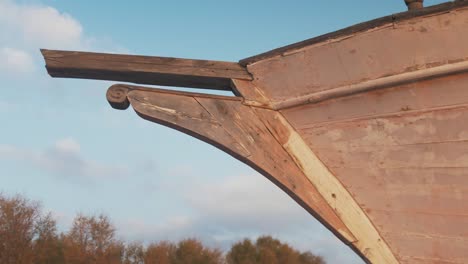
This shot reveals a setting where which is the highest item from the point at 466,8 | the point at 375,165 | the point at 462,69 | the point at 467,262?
the point at 466,8

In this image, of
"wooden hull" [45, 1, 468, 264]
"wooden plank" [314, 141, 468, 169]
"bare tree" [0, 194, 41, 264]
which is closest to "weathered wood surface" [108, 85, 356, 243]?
"wooden hull" [45, 1, 468, 264]

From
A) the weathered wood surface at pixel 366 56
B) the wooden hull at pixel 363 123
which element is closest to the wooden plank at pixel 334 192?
the wooden hull at pixel 363 123

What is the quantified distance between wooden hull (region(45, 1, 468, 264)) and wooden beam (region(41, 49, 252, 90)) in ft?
0.06

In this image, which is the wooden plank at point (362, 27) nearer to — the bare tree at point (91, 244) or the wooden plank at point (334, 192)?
the wooden plank at point (334, 192)

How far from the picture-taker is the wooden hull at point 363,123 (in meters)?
2.97

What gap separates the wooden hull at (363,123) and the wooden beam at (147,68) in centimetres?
Answer: 2

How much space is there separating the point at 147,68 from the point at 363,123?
4.99ft

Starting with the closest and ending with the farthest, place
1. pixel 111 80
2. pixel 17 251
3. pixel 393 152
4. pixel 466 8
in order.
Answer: pixel 466 8 < pixel 393 152 < pixel 111 80 < pixel 17 251

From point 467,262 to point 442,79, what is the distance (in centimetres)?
106

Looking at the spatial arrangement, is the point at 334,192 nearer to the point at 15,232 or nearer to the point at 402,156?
the point at 402,156

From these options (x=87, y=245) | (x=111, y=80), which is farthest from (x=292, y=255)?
(x=111, y=80)

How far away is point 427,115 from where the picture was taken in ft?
9.95

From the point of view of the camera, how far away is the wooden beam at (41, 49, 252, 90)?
3.61 m

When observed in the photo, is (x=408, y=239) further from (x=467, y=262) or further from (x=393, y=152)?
(x=393, y=152)
